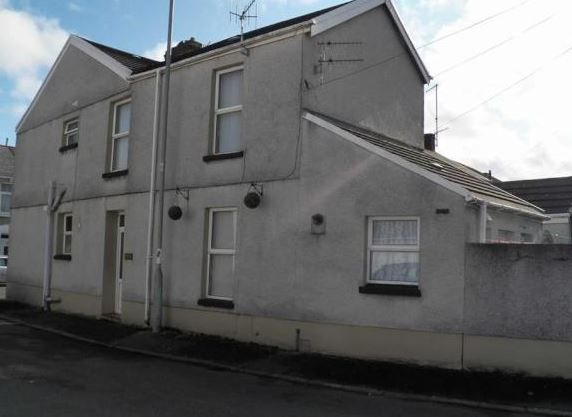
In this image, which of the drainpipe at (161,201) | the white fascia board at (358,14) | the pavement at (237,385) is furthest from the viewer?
the drainpipe at (161,201)

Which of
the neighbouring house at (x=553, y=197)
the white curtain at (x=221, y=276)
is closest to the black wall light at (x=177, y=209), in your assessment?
the white curtain at (x=221, y=276)

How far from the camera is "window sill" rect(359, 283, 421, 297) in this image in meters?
9.54

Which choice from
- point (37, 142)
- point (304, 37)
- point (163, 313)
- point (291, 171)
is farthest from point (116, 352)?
point (37, 142)

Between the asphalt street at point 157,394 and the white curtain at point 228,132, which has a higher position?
the white curtain at point 228,132

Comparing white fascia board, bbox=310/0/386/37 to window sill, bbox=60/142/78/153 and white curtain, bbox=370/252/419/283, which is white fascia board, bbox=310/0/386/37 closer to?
white curtain, bbox=370/252/419/283

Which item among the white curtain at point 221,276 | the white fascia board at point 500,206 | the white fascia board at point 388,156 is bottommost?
the white curtain at point 221,276

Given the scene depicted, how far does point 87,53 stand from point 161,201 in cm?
664

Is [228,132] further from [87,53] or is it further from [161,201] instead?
[87,53]

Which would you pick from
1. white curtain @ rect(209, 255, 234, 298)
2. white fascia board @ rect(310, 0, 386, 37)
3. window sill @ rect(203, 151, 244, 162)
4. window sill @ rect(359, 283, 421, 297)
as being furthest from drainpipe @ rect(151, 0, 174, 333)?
window sill @ rect(359, 283, 421, 297)

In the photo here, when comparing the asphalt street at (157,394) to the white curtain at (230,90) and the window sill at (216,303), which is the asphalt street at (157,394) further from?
the white curtain at (230,90)

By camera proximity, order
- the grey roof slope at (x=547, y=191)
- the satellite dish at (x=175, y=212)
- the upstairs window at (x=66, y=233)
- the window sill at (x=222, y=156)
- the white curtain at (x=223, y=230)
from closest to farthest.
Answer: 1. the window sill at (x=222, y=156)
2. the white curtain at (x=223, y=230)
3. the satellite dish at (x=175, y=212)
4. the upstairs window at (x=66, y=233)
5. the grey roof slope at (x=547, y=191)

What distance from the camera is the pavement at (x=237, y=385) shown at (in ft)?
24.3

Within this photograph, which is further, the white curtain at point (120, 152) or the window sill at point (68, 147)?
the window sill at point (68, 147)

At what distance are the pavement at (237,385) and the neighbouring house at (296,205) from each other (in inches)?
23.7
